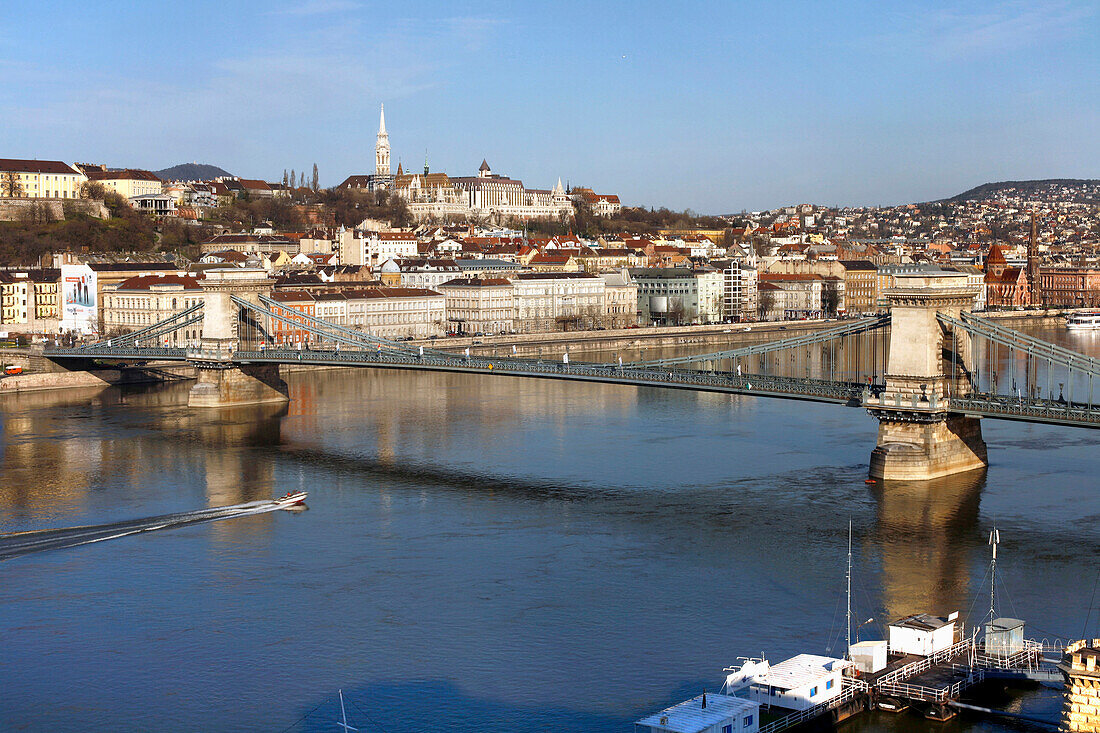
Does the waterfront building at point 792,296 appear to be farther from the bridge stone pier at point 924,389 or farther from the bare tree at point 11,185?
the bridge stone pier at point 924,389

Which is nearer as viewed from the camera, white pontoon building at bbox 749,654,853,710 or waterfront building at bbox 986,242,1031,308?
white pontoon building at bbox 749,654,853,710

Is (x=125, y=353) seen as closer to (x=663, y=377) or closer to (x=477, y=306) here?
(x=663, y=377)

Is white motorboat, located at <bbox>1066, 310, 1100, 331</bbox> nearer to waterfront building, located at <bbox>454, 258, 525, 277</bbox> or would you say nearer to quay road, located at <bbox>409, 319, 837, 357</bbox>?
quay road, located at <bbox>409, 319, 837, 357</bbox>

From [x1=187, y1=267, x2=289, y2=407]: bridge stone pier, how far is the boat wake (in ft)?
42.0

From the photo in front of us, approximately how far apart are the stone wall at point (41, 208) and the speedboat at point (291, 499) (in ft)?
145

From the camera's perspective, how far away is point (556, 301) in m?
56.1

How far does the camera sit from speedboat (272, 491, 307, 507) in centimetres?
2114

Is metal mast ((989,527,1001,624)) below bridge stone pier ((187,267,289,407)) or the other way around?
below

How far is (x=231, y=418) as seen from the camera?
3161cm

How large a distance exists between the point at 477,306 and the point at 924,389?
3143cm

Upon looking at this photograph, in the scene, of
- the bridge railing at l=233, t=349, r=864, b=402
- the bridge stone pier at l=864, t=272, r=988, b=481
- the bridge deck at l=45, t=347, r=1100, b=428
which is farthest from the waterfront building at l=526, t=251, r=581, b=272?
the bridge stone pier at l=864, t=272, r=988, b=481

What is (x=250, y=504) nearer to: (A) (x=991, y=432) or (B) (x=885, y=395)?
(B) (x=885, y=395)

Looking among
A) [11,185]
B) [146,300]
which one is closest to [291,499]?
[146,300]

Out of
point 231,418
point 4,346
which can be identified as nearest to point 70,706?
point 231,418
